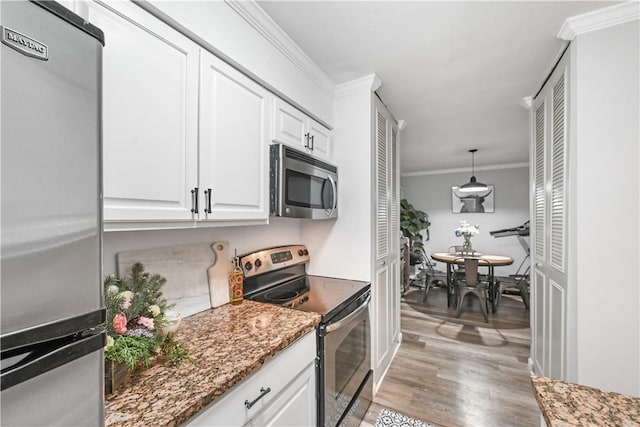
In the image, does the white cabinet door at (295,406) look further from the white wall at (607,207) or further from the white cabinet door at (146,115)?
the white wall at (607,207)

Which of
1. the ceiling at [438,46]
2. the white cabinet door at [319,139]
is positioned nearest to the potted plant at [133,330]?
the white cabinet door at [319,139]

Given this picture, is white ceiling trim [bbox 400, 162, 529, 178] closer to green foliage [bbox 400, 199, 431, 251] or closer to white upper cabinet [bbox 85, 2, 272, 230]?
green foliage [bbox 400, 199, 431, 251]

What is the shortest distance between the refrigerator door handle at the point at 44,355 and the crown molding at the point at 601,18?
2323mm

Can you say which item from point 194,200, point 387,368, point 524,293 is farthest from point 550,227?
point 524,293

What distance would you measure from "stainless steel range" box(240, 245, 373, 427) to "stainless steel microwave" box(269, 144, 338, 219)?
1.49ft

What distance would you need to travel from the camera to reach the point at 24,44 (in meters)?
0.39

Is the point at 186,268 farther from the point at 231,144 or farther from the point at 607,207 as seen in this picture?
the point at 607,207

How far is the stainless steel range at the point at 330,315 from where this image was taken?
1.40 m

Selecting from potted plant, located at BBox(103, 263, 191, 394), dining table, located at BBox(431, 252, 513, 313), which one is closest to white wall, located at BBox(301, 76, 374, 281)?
potted plant, located at BBox(103, 263, 191, 394)

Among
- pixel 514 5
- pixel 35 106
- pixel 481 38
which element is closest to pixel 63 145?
pixel 35 106

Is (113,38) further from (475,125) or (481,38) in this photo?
(475,125)

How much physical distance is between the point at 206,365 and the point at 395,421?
1.58 metres

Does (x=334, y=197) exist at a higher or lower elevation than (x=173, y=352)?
higher

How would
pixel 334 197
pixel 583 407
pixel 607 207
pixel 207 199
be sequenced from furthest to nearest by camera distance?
1. pixel 334 197
2. pixel 607 207
3. pixel 207 199
4. pixel 583 407
